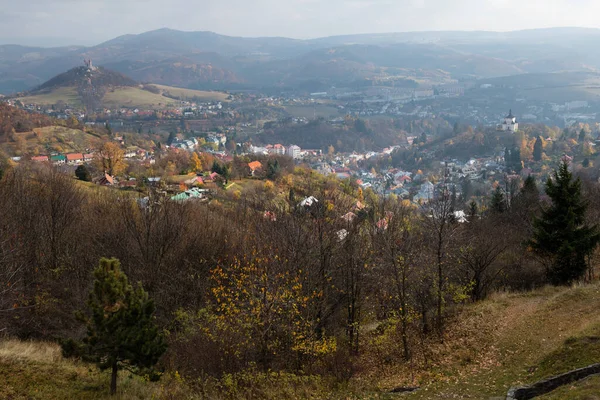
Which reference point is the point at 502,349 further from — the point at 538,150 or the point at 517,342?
the point at 538,150

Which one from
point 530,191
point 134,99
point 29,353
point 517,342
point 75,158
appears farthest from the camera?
point 134,99

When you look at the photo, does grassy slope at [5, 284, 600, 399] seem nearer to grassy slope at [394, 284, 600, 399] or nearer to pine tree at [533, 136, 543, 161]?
grassy slope at [394, 284, 600, 399]

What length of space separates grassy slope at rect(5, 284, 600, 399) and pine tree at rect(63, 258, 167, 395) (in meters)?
1.23

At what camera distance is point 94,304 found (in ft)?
28.1

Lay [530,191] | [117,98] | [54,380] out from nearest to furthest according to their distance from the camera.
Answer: [54,380] → [530,191] → [117,98]

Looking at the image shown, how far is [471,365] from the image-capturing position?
39.3 feet

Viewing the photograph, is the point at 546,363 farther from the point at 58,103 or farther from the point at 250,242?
the point at 58,103

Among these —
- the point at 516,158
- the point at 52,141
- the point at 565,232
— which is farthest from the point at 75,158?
the point at 516,158

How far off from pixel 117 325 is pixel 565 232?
15.1m

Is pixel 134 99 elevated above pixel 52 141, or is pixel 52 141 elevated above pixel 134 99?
pixel 134 99

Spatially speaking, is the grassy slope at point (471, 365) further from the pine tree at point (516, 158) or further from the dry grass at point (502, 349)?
the pine tree at point (516, 158)

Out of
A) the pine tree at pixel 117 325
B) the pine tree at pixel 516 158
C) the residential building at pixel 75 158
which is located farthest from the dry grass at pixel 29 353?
the pine tree at pixel 516 158

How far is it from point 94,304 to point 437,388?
8.04 m

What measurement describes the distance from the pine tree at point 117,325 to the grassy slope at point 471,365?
1232 millimetres
